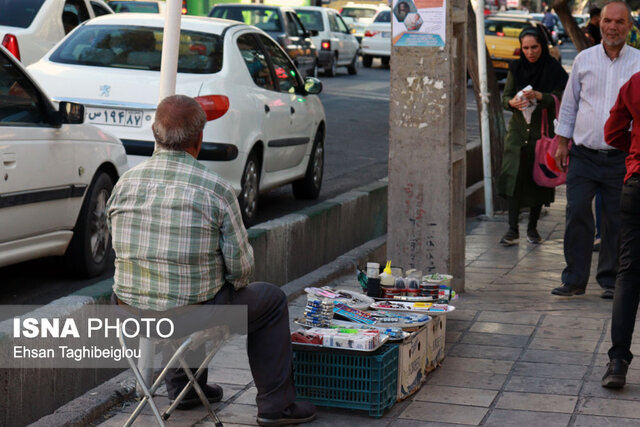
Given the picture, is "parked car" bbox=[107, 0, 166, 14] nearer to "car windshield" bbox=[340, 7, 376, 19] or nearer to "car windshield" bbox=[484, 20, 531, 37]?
"car windshield" bbox=[484, 20, 531, 37]

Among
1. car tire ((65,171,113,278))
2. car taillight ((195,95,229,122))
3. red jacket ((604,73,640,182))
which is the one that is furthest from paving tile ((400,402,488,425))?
car taillight ((195,95,229,122))

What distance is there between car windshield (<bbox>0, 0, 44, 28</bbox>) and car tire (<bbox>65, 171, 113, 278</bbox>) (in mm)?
5965

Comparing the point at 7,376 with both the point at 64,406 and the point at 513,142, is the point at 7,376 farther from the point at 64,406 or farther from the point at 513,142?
the point at 513,142

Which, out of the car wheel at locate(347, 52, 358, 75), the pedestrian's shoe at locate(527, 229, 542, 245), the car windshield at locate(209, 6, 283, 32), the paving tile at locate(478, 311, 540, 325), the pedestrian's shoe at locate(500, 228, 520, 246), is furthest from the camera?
the car wheel at locate(347, 52, 358, 75)

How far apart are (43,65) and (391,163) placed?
343 cm

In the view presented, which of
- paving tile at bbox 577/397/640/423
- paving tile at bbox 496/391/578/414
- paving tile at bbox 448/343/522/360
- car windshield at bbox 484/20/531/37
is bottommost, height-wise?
paving tile at bbox 448/343/522/360

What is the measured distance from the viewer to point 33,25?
13.0 meters

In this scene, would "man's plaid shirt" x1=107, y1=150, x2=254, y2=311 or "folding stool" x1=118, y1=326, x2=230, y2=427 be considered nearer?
"folding stool" x1=118, y1=326, x2=230, y2=427

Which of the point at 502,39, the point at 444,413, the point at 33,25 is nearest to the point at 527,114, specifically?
the point at 444,413

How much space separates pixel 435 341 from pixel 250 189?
409 cm

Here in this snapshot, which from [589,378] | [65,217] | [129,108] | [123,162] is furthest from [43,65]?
[589,378]

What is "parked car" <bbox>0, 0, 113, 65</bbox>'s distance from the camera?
41.4 feet

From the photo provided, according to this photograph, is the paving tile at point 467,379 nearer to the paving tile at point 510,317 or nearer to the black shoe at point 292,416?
the black shoe at point 292,416

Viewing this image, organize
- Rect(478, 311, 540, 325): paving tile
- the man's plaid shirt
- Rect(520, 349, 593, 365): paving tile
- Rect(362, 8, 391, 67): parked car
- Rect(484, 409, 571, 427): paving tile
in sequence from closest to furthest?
the man's plaid shirt
Rect(484, 409, 571, 427): paving tile
Rect(520, 349, 593, 365): paving tile
Rect(478, 311, 540, 325): paving tile
Rect(362, 8, 391, 67): parked car
